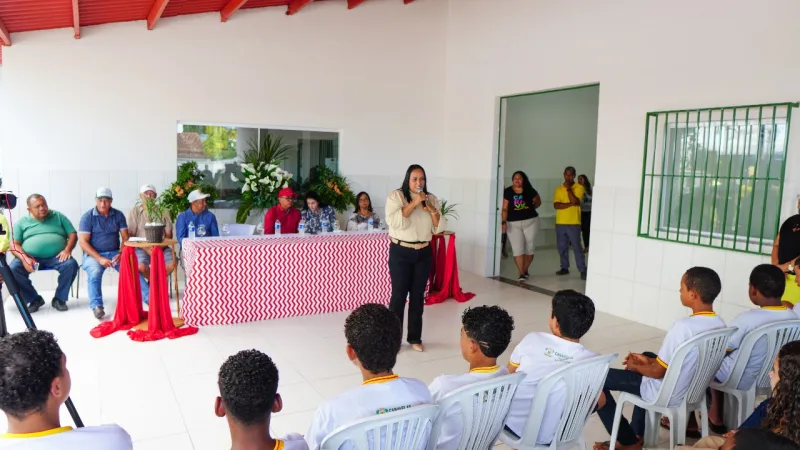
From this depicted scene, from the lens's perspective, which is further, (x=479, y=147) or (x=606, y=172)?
(x=479, y=147)

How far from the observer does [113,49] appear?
5938 mm

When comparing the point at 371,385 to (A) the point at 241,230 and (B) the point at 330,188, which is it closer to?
(A) the point at 241,230

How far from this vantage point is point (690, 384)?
254cm

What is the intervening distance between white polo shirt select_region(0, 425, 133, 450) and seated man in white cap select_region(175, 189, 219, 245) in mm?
4097

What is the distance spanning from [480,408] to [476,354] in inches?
10.0

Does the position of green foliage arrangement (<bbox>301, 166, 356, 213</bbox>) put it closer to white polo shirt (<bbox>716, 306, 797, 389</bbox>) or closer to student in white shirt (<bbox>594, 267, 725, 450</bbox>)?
student in white shirt (<bbox>594, 267, 725, 450</bbox>)

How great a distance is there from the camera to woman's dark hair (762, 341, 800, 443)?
153 cm

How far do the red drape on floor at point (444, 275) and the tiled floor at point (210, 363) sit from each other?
0.21 metres

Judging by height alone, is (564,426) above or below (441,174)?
below

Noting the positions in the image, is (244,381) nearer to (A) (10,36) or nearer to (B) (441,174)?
(A) (10,36)

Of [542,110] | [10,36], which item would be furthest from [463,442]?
[542,110]

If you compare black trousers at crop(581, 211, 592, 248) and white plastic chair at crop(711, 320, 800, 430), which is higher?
black trousers at crop(581, 211, 592, 248)

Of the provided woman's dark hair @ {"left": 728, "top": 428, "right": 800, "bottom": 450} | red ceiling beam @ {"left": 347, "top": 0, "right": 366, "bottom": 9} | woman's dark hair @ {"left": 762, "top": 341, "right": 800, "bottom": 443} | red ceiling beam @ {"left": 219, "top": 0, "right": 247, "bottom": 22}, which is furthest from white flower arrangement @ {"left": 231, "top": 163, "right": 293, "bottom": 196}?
woman's dark hair @ {"left": 728, "top": 428, "right": 800, "bottom": 450}

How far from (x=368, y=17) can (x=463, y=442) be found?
6.32 meters
